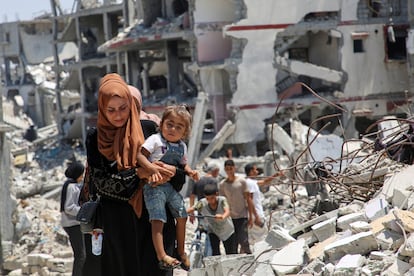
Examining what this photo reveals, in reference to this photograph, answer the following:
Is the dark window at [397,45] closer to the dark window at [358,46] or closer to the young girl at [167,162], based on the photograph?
the dark window at [358,46]

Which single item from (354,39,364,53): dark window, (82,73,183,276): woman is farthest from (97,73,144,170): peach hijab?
(354,39,364,53): dark window

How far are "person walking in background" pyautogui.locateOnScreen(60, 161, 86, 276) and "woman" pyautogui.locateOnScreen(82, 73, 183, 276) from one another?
11.1 feet

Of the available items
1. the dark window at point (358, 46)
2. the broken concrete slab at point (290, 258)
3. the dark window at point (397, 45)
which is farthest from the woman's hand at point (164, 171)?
the dark window at point (358, 46)

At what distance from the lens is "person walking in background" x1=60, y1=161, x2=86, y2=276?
10.0 meters

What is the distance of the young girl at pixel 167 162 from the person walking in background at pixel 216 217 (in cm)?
400

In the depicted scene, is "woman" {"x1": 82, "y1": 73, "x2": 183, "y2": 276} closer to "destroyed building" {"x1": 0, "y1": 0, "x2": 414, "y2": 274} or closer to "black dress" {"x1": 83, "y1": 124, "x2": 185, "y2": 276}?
"black dress" {"x1": 83, "y1": 124, "x2": 185, "y2": 276}

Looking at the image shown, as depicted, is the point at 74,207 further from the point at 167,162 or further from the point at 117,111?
the point at 117,111

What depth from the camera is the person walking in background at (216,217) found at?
35.1 ft

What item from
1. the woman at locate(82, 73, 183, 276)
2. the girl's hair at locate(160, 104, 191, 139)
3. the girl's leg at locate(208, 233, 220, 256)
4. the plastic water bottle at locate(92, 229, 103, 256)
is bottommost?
the girl's leg at locate(208, 233, 220, 256)

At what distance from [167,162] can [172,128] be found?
234 millimetres

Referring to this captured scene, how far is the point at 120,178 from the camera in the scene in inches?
252

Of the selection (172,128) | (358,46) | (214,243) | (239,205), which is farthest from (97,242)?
(358,46)

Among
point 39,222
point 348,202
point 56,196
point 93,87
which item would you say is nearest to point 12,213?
point 39,222

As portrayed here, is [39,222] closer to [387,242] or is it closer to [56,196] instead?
[56,196]
